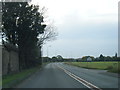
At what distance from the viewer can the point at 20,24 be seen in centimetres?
4847

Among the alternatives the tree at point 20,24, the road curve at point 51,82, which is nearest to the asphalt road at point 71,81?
the road curve at point 51,82

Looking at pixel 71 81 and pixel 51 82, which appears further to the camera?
pixel 71 81

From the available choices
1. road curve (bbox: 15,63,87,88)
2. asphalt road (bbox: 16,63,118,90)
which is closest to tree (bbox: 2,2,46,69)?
asphalt road (bbox: 16,63,118,90)

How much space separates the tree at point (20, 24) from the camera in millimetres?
45812

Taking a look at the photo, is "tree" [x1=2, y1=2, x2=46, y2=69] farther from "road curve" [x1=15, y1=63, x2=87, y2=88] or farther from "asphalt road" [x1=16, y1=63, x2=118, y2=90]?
"road curve" [x1=15, y1=63, x2=87, y2=88]

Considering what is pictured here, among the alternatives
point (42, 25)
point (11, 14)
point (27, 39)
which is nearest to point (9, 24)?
Answer: point (11, 14)

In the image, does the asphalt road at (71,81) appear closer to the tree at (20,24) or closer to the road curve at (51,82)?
the road curve at (51,82)

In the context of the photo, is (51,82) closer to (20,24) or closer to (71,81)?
(71,81)

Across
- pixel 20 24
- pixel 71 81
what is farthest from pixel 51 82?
pixel 20 24

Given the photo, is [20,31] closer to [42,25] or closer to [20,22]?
[20,22]

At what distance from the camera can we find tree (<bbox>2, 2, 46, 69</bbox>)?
45812 millimetres

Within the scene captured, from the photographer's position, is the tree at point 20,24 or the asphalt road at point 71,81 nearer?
the asphalt road at point 71,81

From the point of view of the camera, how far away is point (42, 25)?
2211 inches

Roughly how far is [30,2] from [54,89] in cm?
3637
